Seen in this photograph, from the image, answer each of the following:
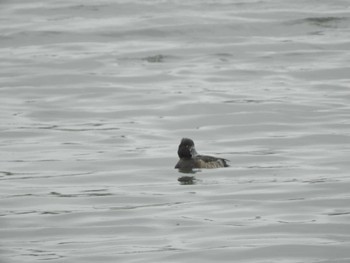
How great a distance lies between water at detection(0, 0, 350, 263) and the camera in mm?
10531

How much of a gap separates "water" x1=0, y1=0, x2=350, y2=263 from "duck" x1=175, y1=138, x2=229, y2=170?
0.40 ft

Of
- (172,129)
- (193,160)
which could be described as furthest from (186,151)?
(172,129)

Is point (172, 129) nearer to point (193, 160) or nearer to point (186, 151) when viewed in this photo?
point (186, 151)

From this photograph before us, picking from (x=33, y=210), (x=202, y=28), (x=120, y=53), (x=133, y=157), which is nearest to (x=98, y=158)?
(x=133, y=157)

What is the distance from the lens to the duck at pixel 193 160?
535 inches

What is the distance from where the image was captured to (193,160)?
13594 millimetres

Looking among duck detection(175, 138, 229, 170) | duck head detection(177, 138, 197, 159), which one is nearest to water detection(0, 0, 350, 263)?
duck detection(175, 138, 229, 170)

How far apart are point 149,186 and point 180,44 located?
32.4 ft

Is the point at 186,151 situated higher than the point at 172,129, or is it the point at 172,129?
the point at 186,151

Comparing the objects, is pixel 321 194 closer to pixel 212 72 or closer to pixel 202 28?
pixel 212 72

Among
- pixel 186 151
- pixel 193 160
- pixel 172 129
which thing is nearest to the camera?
pixel 193 160

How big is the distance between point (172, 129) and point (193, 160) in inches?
114

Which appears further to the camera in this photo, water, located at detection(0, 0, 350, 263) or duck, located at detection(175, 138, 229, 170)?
duck, located at detection(175, 138, 229, 170)

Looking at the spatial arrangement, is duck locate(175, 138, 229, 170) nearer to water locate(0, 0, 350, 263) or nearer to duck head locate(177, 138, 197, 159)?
duck head locate(177, 138, 197, 159)
